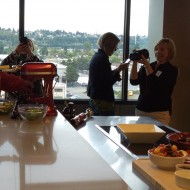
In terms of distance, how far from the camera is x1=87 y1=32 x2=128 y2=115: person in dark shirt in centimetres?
351

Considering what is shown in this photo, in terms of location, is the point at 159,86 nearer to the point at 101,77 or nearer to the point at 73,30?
the point at 101,77

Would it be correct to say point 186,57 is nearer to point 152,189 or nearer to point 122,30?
point 122,30

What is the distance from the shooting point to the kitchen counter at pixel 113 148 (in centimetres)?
131

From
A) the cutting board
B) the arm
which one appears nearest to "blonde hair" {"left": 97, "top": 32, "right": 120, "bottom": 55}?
the arm

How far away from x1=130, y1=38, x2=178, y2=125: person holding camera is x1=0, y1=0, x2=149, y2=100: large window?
1.56 m

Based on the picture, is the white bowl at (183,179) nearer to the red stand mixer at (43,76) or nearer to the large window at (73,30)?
the red stand mixer at (43,76)

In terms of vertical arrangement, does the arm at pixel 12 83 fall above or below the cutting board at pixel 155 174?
above

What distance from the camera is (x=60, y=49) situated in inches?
189

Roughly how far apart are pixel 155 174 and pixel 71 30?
3.64 metres

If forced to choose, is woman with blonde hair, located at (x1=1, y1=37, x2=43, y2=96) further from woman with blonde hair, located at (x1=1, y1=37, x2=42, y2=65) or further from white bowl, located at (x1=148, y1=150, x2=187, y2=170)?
white bowl, located at (x1=148, y1=150, x2=187, y2=170)

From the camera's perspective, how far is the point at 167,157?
1332 mm

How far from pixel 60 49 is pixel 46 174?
389cm

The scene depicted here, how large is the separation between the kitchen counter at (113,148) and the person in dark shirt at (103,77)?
999 millimetres

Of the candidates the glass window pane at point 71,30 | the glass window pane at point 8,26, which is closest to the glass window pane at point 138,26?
the glass window pane at point 71,30
